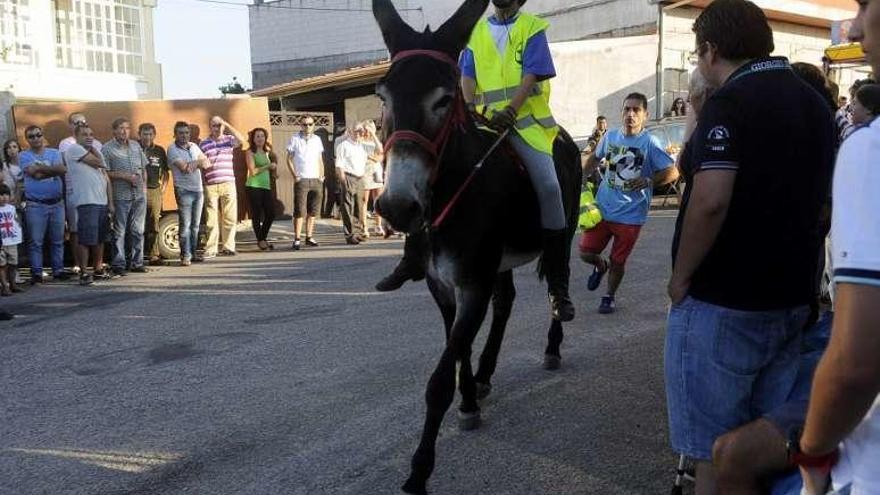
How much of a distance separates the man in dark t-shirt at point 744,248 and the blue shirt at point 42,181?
10.4 m

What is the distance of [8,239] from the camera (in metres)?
10.2

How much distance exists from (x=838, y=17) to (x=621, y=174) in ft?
88.4

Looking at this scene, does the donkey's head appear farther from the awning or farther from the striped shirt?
the awning

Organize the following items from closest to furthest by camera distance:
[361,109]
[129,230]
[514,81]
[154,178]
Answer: [514,81], [129,230], [154,178], [361,109]

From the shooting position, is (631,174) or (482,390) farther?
(631,174)

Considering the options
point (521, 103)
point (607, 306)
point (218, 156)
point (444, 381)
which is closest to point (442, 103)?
point (521, 103)

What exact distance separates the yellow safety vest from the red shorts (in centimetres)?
230

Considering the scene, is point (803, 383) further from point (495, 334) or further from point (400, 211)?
point (495, 334)

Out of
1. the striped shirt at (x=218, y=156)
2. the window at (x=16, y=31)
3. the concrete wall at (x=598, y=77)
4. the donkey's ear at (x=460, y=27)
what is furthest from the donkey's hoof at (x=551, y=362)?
the concrete wall at (x=598, y=77)

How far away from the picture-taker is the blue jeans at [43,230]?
11.0 metres

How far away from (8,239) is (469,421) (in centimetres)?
799

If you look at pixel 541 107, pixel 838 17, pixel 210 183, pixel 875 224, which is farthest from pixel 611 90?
pixel 875 224

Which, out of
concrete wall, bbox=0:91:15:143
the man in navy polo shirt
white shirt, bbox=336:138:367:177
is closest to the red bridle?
the man in navy polo shirt

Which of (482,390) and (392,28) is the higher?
(392,28)
